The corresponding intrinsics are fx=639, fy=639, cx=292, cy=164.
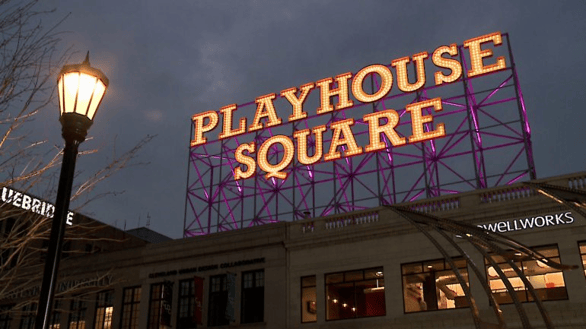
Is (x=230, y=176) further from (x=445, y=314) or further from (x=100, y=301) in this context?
(x=445, y=314)

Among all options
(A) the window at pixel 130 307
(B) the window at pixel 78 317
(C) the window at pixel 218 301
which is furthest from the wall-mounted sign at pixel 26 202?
(B) the window at pixel 78 317

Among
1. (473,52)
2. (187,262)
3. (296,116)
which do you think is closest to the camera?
(187,262)

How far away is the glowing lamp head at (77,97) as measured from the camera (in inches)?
301

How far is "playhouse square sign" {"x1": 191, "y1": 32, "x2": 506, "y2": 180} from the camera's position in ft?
135

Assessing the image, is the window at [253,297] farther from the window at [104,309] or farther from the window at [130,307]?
the window at [104,309]

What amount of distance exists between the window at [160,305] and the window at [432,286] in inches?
562

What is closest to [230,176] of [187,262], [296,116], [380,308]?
[296,116]

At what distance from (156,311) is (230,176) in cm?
1230

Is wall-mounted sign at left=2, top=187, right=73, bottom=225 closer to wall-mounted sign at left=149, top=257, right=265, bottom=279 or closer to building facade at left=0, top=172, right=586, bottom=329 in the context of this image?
building facade at left=0, top=172, right=586, bottom=329

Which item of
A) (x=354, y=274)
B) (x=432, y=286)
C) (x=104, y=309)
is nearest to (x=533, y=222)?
(x=432, y=286)

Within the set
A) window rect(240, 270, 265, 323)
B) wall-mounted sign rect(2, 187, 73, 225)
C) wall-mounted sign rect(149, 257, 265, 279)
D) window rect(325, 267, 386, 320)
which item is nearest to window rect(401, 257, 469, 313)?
window rect(325, 267, 386, 320)

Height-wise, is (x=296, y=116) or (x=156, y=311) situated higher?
(x=296, y=116)

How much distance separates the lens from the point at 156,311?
131 feet

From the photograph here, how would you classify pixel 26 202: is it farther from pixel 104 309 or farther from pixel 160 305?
pixel 104 309
